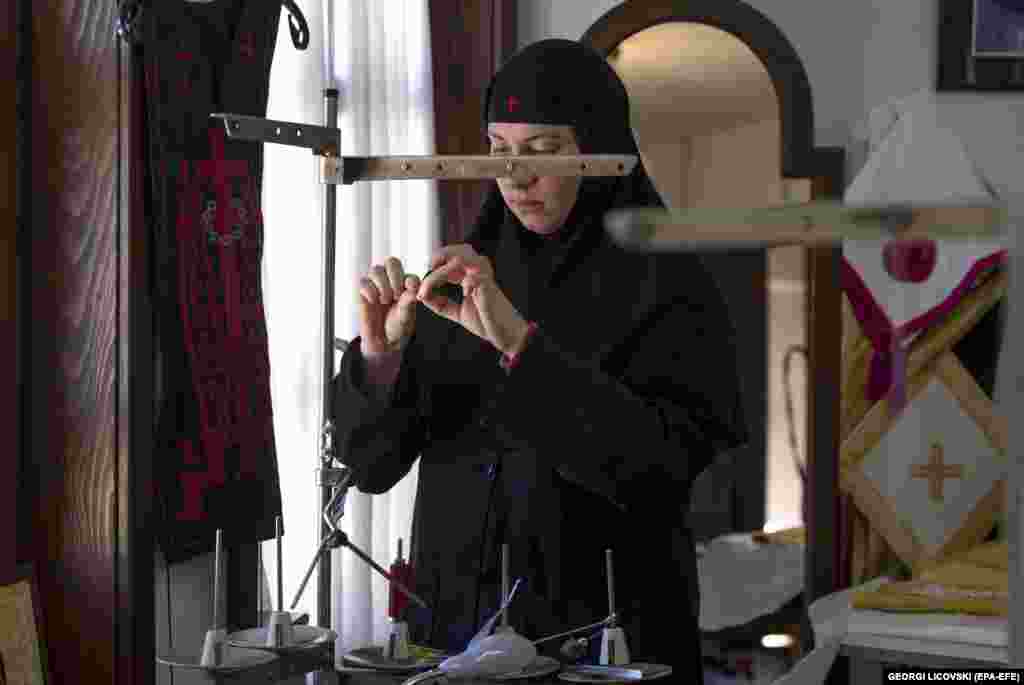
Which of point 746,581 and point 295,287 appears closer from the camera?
point 295,287

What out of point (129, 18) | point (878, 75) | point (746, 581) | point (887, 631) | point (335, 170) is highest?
point (878, 75)

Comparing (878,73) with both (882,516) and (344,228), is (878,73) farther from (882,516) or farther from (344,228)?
(344,228)

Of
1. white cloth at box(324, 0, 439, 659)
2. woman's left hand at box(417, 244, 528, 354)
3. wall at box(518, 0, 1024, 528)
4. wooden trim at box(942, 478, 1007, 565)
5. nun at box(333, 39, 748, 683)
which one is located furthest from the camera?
wall at box(518, 0, 1024, 528)

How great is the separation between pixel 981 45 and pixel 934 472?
94cm

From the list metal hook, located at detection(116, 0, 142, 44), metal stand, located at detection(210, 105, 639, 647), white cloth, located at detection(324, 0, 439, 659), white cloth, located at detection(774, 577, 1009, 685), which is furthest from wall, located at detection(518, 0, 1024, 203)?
metal stand, located at detection(210, 105, 639, 647)

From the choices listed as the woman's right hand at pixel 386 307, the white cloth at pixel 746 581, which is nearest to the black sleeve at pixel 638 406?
the woman's right hand at pixel 386 307

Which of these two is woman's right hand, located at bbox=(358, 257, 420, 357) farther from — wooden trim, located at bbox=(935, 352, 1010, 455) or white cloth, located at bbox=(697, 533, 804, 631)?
white cloth, located at bbox=(697, 533, 804, 631)

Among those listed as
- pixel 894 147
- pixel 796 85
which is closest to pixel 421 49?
pixel 796 85

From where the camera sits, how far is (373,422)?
1604mm

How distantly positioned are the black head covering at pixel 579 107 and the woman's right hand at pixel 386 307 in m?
0.27

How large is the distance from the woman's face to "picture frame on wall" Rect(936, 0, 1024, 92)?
156 cm

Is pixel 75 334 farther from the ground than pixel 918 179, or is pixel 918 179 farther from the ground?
pixel 918 179

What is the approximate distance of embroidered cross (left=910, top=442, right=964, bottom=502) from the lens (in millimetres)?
2818

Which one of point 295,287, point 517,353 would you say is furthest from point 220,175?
point 517,353
